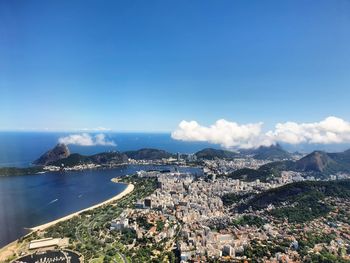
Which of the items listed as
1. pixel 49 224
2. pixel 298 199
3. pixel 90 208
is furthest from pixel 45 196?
pixel 298 199

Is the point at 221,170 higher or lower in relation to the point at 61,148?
lower

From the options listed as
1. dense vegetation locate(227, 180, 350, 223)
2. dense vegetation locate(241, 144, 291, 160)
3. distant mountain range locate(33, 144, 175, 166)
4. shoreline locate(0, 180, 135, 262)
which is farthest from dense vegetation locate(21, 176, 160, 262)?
dense vegetation locate(241, 144, 291, 160)

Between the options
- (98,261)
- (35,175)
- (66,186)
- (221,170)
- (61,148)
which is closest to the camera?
(98,261)

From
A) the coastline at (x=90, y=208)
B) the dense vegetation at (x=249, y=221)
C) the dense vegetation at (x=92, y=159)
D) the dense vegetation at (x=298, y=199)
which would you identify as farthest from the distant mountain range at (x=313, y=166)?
the dense vegetation at (x=92, y=159)

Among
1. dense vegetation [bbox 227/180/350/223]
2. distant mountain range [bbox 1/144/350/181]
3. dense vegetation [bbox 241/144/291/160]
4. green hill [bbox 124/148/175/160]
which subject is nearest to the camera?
dense vegetation [bbox 227/180/350/223]

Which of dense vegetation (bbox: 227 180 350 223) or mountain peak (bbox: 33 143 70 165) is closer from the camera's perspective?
dense vegetation (bbox: 227 180 350 223)

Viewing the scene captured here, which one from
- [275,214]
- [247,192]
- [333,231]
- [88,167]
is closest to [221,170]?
[247,192]

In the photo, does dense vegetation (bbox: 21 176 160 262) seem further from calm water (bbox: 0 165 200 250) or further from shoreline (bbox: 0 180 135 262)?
calm water (bbox: 0 165 200 250)

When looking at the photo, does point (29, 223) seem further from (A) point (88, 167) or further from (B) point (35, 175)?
(A) point (88, 167)

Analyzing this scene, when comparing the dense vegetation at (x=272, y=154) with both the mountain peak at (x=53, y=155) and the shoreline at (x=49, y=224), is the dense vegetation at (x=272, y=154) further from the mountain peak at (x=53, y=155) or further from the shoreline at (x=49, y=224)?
the mountain peak at (x=53, y=155)
